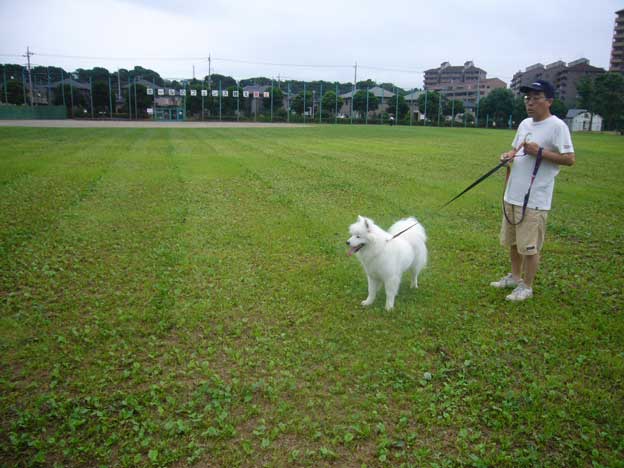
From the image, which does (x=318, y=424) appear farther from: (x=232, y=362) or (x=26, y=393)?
(x=26, y=393)

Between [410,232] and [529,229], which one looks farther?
[410,232]

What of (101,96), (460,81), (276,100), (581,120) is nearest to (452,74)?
(460,81)

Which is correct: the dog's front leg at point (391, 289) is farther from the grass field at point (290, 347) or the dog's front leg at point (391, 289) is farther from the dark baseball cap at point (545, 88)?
the dark baseball cap at point (545, 88)

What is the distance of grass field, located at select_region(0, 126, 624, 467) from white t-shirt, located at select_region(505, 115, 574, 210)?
4.51 feet

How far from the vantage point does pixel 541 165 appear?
500 cm

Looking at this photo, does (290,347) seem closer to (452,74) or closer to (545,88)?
(545,88)

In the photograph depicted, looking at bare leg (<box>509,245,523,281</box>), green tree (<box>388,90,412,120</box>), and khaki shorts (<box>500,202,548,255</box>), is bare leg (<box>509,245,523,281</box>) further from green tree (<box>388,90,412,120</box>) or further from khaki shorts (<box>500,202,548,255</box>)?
green tree (<box>388,90,412,120</box>)

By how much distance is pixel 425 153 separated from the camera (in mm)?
22578

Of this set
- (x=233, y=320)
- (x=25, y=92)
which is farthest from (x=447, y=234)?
(x=25, y=92)

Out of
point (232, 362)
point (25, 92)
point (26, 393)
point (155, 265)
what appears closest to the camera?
point (26, 393)

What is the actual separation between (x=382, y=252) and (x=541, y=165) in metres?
2.17

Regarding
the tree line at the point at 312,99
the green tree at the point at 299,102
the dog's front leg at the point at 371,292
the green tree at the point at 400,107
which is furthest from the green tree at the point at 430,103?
the dog's front leg at the point at 371,292

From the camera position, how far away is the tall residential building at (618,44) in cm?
11225

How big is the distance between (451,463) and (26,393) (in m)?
3.61
